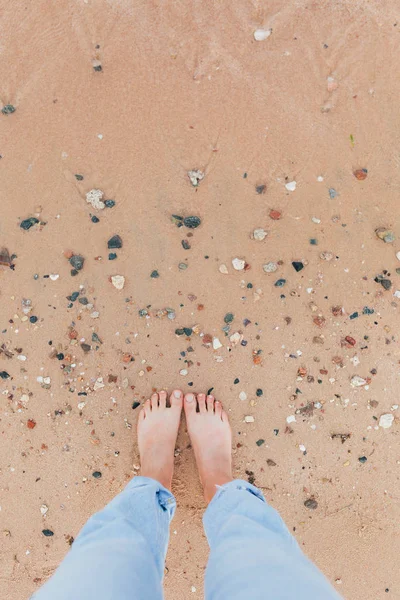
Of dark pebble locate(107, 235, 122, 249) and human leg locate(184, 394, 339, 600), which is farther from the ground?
dark pebble locate(107, 235, 122, 249)

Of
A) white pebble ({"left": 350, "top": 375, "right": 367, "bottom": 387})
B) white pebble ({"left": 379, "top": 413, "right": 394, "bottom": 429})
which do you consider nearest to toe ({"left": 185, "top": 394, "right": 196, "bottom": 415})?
white pebble ({"left": 350, "top": 375, "right": 367, "bottom": 387})

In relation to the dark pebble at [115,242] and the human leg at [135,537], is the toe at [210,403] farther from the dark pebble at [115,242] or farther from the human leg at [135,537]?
the dark pebble at [115,242]

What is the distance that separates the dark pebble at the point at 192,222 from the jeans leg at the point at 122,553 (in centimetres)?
143

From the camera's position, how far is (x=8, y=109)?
2.49 metres

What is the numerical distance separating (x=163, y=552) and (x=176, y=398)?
815mm

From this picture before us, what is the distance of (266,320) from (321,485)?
41.7 inches

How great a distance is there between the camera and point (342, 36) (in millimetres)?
2512

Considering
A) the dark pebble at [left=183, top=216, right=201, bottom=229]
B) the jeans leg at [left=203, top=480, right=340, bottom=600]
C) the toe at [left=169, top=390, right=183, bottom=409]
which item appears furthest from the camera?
the toe at [left=169, top=390, right=183, bottom=409]

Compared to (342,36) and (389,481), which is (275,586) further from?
(342,36)

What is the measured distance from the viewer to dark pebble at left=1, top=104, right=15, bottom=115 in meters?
2.50

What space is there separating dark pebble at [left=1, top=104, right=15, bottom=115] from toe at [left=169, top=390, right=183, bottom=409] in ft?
6.20

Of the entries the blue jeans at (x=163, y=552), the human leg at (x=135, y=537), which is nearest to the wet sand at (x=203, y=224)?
the human leg at (x=135, y=537)

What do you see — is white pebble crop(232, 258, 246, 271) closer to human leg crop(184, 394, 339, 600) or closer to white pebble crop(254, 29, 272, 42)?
human leg crop(184, 394, 339, 600)

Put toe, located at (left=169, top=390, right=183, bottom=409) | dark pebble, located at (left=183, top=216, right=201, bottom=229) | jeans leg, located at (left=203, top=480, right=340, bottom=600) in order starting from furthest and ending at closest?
toe, located at (left=169, top=390, right=183, bottom=409)
dark pebble, located at (left=183, top=216, right=201, bottom=229)
jeans leg, located at (left=203, top=480, right=340, bottom=600)
